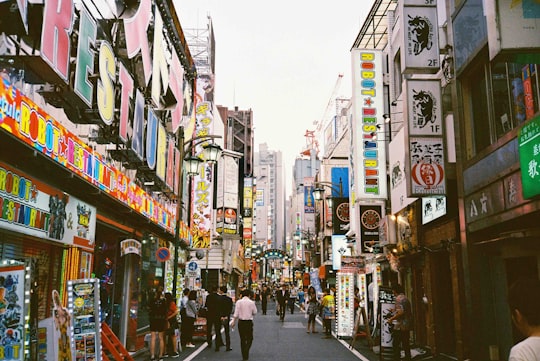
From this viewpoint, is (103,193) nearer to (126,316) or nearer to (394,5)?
(126,316)

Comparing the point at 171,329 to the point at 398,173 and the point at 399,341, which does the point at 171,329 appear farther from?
the point at 398,173

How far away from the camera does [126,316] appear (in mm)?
15898

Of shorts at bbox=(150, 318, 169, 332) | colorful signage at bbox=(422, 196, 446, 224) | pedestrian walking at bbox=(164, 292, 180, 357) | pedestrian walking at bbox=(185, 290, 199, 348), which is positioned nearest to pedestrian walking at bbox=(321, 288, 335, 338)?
pedestrian walking at bbox=(185, 290, 199, 348)

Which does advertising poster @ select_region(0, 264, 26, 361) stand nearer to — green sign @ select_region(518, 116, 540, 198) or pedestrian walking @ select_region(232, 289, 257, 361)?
pedestrian walking @ select_region(232, 289, 257, 361)

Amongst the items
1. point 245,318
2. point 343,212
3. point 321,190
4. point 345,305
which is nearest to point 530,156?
point 245,318

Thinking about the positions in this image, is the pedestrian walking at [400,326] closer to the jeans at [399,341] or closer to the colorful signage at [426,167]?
the jeans at [399,341]

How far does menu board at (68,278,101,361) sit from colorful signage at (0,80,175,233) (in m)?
2.28

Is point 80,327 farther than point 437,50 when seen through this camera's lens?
No

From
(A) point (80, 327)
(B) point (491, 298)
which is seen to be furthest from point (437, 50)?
(A) point (80, 327)

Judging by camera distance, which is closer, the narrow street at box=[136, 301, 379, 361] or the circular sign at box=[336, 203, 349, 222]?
the narrow street at box=[136, 301, 379, 361]

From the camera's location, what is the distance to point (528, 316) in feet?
10.4

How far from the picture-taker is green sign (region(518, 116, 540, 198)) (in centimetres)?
861

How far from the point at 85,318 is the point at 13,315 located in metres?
2.55

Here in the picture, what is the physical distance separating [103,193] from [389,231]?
39.8 ft
